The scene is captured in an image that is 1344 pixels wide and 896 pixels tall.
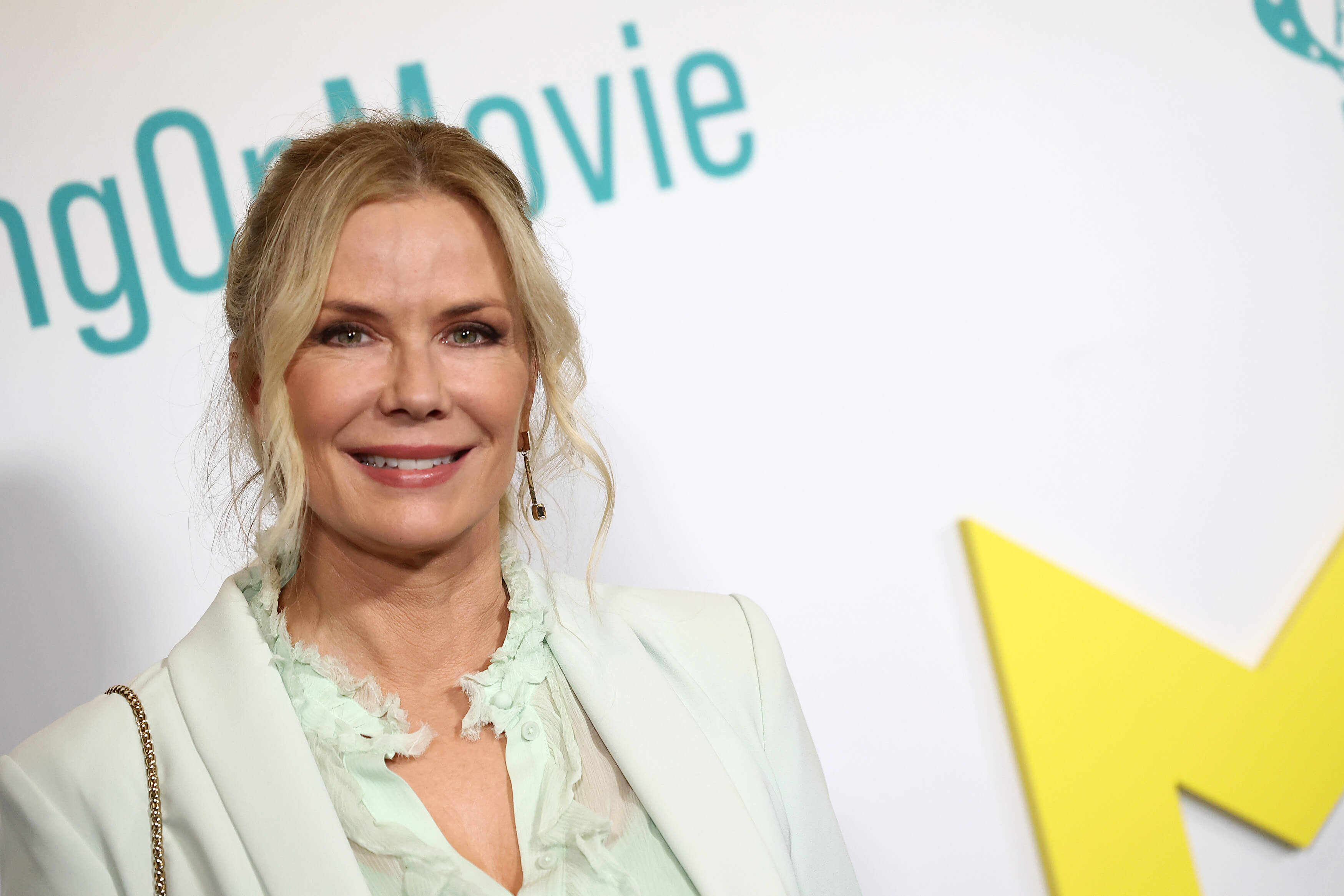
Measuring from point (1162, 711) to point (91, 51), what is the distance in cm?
226

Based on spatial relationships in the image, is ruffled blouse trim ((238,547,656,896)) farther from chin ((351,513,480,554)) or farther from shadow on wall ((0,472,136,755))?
shadow on wall ((0,472,136,755))

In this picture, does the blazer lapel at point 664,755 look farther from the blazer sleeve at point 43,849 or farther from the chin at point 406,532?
the blazer sleeve at point 43,849

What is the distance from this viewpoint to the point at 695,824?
1.36 metres

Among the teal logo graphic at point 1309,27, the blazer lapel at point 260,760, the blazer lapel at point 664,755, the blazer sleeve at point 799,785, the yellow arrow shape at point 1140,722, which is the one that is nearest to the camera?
the blazer lapel at point 260,760

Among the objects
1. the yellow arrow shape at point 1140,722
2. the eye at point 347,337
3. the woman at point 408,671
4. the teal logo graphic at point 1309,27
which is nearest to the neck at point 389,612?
the woman at point 408,671

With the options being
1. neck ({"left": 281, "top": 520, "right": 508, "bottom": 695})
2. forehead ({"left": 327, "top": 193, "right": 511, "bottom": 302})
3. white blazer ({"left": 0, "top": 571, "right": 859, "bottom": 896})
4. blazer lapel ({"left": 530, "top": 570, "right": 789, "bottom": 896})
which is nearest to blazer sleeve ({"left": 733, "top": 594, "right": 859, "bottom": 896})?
white blazer ({"left": 0, "top": 571, "right": 859, "bottom": 896})

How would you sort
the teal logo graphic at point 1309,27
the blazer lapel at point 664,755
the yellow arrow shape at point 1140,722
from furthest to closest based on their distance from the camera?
the teal logo graphic at point 1309,27 → the yellow arrow shape at point 1140,722 → the blazer lapel at point 664,755

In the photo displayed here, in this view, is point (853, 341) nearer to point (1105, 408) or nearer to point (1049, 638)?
point (1105, 408)

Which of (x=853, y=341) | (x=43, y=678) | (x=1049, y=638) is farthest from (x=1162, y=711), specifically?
(x=43, y=678)

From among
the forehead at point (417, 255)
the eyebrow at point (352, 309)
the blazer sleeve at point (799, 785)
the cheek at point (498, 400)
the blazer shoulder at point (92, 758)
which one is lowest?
the blazer sleeve at point (799, 785)

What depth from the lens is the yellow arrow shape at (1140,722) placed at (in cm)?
206

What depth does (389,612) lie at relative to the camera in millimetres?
1430

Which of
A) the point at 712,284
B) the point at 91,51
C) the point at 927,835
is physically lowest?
the point at 927,835

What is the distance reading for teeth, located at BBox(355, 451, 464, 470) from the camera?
4.57 feet
